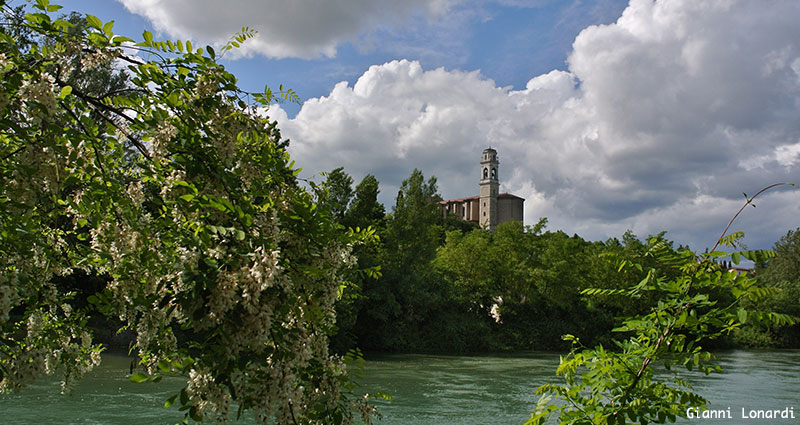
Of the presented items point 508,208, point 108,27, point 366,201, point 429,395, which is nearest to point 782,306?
point 366,201

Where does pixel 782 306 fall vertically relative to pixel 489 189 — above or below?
below

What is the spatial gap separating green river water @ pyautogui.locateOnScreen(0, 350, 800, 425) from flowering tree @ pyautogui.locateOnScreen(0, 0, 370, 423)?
5810mm

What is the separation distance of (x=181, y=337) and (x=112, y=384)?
7165 mm

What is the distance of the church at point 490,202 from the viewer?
115 meters

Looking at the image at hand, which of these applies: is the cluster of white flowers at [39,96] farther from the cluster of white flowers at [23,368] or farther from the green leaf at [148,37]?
the cluster of white flowers at [23,368]

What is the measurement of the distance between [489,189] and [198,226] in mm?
114024

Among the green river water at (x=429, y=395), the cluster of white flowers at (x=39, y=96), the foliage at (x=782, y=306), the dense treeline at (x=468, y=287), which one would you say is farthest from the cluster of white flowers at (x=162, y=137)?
the foliage at (x=782, y=306)

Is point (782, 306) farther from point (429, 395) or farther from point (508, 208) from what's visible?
point (508, 208)

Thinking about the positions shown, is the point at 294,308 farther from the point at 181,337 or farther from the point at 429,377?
the point at 181,337

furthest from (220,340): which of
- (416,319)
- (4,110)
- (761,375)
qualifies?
(416,319)

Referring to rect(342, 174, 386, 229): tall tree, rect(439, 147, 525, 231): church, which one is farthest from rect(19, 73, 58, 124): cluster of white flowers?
rect(439, 147, 525, 231): church

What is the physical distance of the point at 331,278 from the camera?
3.05 m

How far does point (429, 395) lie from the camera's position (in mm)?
16094

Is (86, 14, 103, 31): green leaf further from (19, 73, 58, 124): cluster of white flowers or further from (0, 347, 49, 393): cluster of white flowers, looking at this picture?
(0, 347, 49, 393): cluster of white flowers
